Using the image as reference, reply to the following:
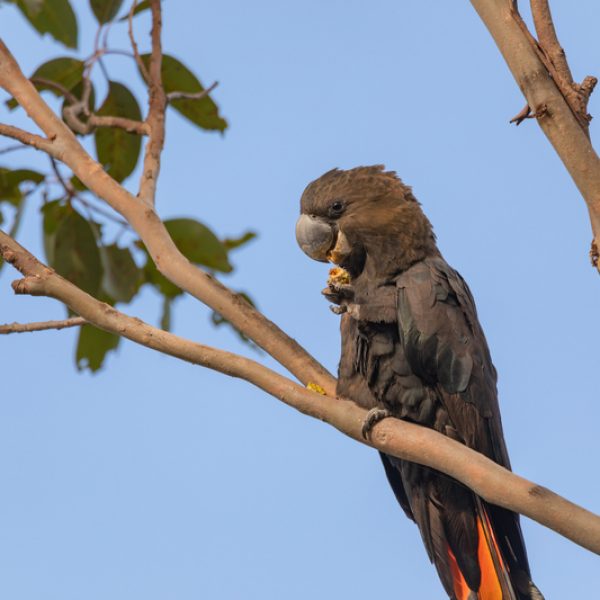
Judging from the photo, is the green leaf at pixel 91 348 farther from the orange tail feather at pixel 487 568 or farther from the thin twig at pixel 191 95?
the orange tail feather at pixel 487 568

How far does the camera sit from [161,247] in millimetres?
2285

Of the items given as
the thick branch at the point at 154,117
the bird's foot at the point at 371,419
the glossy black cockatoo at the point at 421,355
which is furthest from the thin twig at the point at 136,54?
the bird's foot at the point at 371,419

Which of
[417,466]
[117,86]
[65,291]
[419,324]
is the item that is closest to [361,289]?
[419,324]

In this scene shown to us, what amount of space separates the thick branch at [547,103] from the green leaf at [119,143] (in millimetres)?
1666

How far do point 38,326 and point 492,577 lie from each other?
1.35m

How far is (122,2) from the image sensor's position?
3062mm

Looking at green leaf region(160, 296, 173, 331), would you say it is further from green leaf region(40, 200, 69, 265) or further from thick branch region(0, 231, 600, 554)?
thick branch region(0, 231, 600, 554)

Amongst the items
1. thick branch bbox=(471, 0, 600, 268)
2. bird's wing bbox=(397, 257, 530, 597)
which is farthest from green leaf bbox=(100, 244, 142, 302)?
thick branch bbox=(471, 0, 600, 268)

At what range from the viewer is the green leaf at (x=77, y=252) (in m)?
3.01

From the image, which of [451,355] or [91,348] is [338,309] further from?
[91,348]

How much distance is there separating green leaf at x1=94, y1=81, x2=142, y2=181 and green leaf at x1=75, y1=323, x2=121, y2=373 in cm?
57

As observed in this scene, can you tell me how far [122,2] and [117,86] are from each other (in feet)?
0.93

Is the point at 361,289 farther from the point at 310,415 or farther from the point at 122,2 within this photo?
the point at 122,2

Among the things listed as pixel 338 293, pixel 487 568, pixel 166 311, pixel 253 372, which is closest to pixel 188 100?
pixel 166 311
